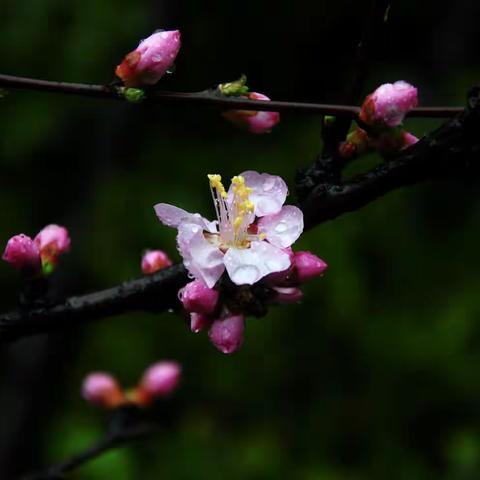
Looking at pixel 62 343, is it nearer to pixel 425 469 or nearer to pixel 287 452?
pixel 287 452

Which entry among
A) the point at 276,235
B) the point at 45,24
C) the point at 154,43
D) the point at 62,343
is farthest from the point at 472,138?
the point at 45,24

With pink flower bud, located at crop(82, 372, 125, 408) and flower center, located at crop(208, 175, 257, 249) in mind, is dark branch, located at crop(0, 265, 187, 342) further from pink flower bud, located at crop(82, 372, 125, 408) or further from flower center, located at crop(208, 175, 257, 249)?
pink flower bud, located at crop(82, 372, 125, 408)

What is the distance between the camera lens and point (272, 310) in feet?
6.63

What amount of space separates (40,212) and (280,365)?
87 cm

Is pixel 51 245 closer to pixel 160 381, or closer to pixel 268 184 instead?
pixel 268 184

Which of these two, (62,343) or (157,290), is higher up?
(157,290)

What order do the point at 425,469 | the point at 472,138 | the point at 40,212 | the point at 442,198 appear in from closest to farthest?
1. the point at 472,138
2. the point at 425,469
3. the point at 442,198
4. the point at 40,212

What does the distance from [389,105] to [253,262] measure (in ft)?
0.63

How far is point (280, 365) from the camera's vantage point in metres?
2.09

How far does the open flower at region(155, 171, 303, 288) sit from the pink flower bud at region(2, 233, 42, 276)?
0.48ft

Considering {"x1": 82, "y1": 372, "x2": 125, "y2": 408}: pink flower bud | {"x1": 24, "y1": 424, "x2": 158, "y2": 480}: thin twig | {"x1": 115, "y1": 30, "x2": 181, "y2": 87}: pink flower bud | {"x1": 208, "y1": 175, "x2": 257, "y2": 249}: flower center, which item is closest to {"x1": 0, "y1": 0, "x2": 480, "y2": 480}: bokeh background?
{"x1": 82, "y1": 372, "x2": 125, "y2": 408}: pink flower bud

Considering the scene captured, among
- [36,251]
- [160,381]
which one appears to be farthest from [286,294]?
[160,381]

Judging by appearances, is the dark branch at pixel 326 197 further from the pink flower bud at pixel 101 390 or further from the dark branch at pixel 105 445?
the pink flower bud at pixel 101 390

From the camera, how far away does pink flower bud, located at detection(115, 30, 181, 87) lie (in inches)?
30.3
